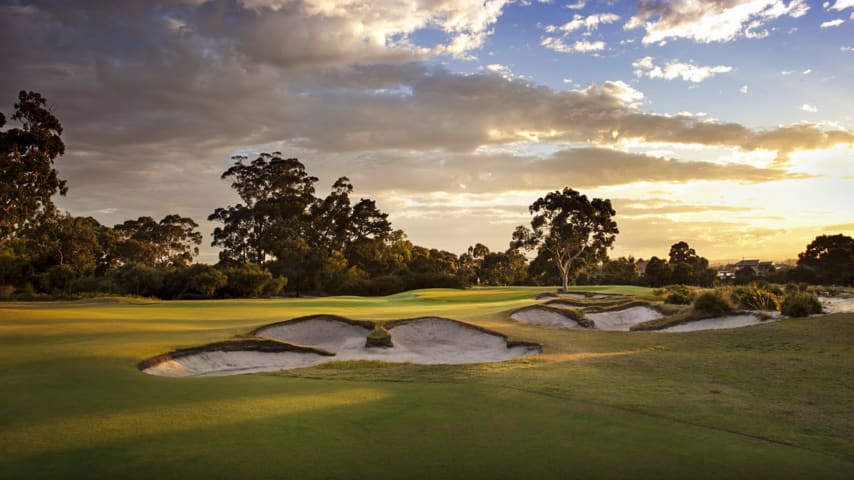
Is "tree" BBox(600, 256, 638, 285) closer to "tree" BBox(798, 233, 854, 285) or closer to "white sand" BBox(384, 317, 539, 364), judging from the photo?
"tree" BBox(798, 233, 854, 285)

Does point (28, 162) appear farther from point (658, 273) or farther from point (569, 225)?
point (658, 273)

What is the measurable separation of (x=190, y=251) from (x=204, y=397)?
71.7 metres

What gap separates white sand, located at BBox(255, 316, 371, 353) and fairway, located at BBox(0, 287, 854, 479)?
5.66 meters

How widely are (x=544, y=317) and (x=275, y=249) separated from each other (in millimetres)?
38532

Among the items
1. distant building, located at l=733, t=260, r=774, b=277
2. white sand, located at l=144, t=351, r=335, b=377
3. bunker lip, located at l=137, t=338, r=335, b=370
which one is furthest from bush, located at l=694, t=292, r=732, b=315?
distant building, located at l=733, t=260, r=774, b=277

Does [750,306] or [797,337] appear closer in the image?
[797,337]

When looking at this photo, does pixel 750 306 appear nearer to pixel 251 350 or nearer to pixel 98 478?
pixel 251 350

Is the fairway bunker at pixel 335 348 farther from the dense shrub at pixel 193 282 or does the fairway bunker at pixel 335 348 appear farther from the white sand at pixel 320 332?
the dense shrub at pixel 193 282

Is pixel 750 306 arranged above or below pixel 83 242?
below

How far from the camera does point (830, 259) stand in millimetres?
64062

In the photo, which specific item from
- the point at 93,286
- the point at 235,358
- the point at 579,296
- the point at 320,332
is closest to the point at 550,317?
the point at 320,332

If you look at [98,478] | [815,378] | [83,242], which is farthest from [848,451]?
[83,242]

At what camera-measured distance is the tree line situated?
3206 cm

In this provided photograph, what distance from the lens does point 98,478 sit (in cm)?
457
